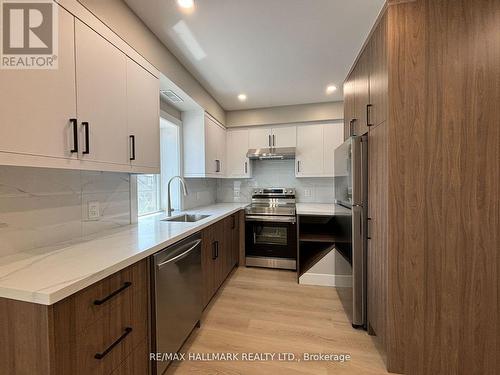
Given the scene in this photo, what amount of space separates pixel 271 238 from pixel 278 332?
1.41 meters

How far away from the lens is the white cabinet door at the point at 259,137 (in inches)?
145

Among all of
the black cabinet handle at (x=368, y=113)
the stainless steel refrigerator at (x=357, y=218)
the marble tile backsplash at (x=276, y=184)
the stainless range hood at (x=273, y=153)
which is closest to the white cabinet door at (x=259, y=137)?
the stainless range hood at (x=273, y=153)

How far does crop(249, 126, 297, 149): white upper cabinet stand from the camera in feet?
11.8

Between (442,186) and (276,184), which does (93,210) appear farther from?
(276,184)

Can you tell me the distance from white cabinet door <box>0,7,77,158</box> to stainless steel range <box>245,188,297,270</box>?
2390 mm

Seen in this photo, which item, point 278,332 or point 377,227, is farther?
point 278,332

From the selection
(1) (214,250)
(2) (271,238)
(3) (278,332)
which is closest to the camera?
(3) (278,332)

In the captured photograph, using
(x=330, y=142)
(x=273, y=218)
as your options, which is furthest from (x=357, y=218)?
(x=330, y=142)

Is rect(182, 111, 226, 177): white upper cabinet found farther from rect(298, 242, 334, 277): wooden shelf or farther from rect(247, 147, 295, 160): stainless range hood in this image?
rect(298, 242, 334, 277): wooden shelf

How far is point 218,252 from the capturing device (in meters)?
2.46

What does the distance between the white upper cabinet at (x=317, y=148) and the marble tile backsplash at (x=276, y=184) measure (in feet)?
0.85

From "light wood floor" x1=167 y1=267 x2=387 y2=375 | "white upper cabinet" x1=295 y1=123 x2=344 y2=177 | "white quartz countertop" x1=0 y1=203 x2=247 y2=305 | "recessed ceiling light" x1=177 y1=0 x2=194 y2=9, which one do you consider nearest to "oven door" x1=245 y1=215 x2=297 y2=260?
"light wood floor" x1=167 y1=267 x2=387 y2=375

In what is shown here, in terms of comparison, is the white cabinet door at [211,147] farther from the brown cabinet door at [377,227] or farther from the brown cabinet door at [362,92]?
the brown cabinet door at [377,227]

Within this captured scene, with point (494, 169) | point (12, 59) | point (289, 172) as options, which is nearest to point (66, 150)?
point (12, 59)
